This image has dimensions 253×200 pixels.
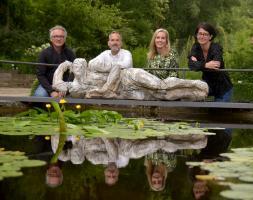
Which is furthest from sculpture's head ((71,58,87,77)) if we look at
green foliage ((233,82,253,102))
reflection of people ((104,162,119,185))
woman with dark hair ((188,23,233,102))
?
green foliage ((233,82,253,102))

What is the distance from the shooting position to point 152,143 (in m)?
4.18

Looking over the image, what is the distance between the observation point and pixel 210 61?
7.29 meters

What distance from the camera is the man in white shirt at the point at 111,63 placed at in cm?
759

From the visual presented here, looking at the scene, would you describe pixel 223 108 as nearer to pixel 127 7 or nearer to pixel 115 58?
pixel 115 58

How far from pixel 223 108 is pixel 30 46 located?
14.8 metres

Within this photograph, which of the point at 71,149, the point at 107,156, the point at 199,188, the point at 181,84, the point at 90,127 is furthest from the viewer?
the point at 181,84

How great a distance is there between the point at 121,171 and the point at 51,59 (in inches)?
210

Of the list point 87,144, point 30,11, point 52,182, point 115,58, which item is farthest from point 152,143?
point 30,11

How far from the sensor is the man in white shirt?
759 cm

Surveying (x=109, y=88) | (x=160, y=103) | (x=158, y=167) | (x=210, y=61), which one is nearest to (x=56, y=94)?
(x=109, y=88)

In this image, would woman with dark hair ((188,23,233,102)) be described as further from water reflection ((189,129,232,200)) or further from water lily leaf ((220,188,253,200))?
water lily leaf ((220,188,253,200))

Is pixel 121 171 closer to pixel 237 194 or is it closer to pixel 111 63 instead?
pixel 237 194

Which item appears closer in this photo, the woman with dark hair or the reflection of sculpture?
the woman with dark hair

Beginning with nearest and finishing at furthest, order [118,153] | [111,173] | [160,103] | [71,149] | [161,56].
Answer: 1. [111,173]
2. [118,153]
3. [71,149]
4. [160,103]
5. [161,56]
